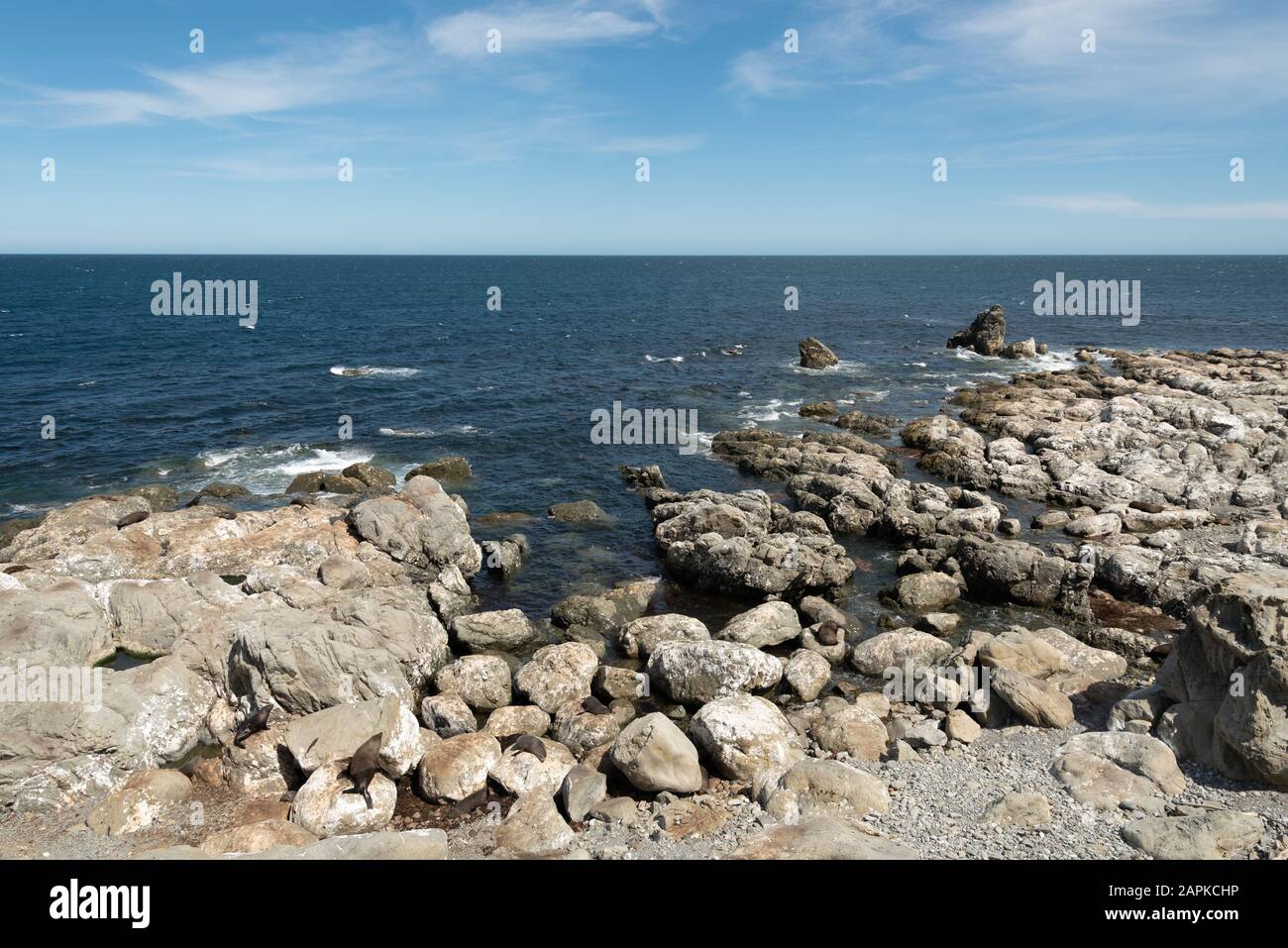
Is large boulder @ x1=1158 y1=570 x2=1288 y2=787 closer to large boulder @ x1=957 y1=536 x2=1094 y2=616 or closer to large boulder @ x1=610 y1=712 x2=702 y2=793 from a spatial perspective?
large boulder @ x1=957 y1=536 x2=1094 y2=616

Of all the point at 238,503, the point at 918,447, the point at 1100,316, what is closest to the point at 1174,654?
the point at 918,447

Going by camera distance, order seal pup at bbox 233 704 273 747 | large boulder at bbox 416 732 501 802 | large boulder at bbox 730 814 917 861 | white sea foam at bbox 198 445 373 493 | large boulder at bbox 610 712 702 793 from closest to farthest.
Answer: large boulder at bbox 730 814 917 861 < large boulder at bbox 610 712 702 793 < large boulder at bbox 416 732 501 802 < seal pup at bbox 233 704 273 747 < white sea foam at bbox 198 445 373 493

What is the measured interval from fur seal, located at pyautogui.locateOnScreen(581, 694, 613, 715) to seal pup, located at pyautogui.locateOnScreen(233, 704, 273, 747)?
27.5 feet

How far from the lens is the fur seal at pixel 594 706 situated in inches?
829

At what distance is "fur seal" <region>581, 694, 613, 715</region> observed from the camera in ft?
69.1

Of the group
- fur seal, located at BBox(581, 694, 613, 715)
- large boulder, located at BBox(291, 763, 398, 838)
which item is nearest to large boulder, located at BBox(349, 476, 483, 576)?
fur seal, located at BBox(581, 694, 613, 715)

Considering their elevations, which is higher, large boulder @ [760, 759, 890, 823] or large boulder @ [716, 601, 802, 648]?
large boulder @ [716, 601, 802, 648]

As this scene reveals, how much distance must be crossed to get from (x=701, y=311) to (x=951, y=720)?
110605 mm

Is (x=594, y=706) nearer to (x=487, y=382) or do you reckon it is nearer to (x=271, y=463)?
(x=271, y=463)

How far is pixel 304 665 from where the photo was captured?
20750 millimetres

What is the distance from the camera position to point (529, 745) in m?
18.9

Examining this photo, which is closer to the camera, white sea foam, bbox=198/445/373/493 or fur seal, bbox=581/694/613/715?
fur seal, bbox=581/694/613/715

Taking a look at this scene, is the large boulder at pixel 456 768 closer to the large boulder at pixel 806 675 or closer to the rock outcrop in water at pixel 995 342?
the large boulder at pixel 806 675
